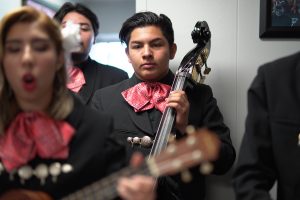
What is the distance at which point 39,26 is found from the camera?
3.12 feet

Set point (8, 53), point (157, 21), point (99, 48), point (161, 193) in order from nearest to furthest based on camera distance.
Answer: point (8, 53) → point (161, 193) → point (157, 21) → point (99, 48)

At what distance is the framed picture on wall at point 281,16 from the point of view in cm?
177

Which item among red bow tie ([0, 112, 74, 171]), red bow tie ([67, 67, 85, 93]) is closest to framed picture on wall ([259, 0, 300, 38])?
red bow tie ([67, 67, 85, 93])

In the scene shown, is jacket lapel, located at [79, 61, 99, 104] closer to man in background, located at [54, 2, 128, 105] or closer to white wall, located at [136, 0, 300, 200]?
man in background, located at [54, 2, 128, 105]

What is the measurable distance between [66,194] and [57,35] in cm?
39

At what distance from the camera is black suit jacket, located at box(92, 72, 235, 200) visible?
1.55 metres

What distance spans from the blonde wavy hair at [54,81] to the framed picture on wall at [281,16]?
1.09 metres

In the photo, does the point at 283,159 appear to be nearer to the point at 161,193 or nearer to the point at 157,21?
the point at 161,193

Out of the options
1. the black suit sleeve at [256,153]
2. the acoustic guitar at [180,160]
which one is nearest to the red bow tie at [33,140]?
the acoustic guitar at [180,160]

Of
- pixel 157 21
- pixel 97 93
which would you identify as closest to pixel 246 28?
pixel 157 21

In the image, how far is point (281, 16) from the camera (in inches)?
69.9

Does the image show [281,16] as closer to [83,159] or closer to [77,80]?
[77,80]

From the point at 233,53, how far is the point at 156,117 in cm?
54

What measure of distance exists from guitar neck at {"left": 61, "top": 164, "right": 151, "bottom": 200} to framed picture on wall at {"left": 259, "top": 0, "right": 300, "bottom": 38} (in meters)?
1.20
